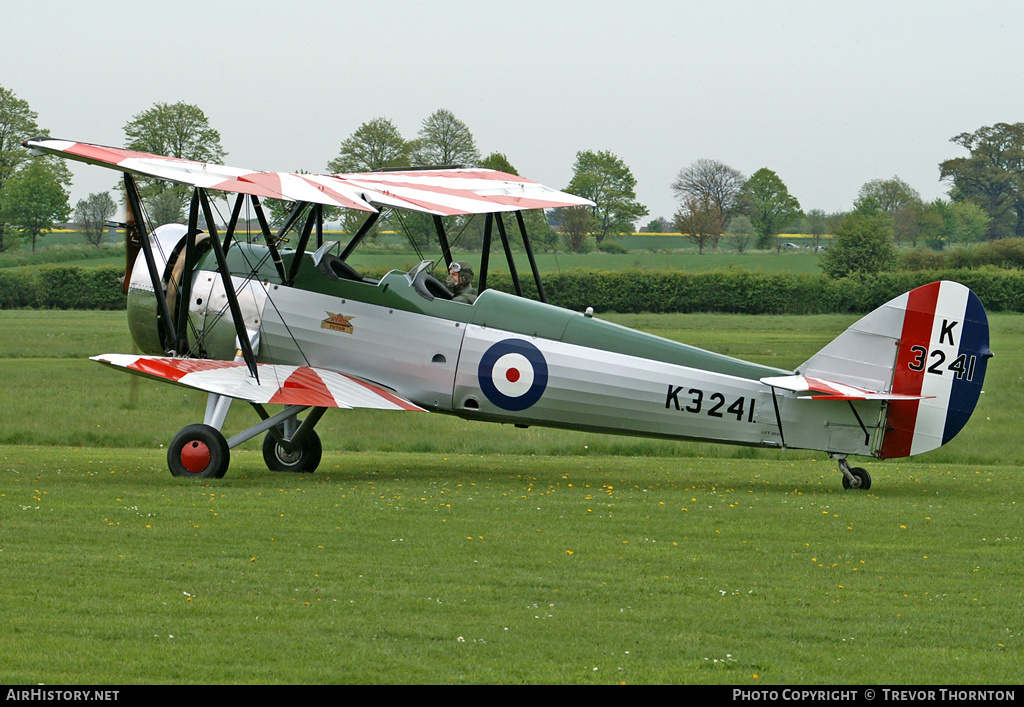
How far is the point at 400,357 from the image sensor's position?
1350 centimetres

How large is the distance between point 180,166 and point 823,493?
7.96 meters

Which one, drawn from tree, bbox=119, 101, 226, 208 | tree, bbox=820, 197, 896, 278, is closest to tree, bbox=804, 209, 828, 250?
tree, bbox=820, 197, 896, 278

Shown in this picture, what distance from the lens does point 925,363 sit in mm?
12297

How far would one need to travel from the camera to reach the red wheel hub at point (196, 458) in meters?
12.7

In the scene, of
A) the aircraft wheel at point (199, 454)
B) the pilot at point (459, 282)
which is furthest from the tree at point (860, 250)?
the aircraft wheel at point (199, 454)

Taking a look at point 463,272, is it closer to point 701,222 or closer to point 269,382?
point 269,382

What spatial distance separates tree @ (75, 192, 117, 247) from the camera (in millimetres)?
62844

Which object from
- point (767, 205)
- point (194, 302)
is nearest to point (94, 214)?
point (767, 205)

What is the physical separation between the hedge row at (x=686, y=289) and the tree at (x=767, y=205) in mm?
25323

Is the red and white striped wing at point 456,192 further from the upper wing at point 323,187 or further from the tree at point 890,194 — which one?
the tree at point 890,194

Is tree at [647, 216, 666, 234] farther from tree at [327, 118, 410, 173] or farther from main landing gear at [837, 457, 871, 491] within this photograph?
main landing gear at [837, 457, 871, 491]
